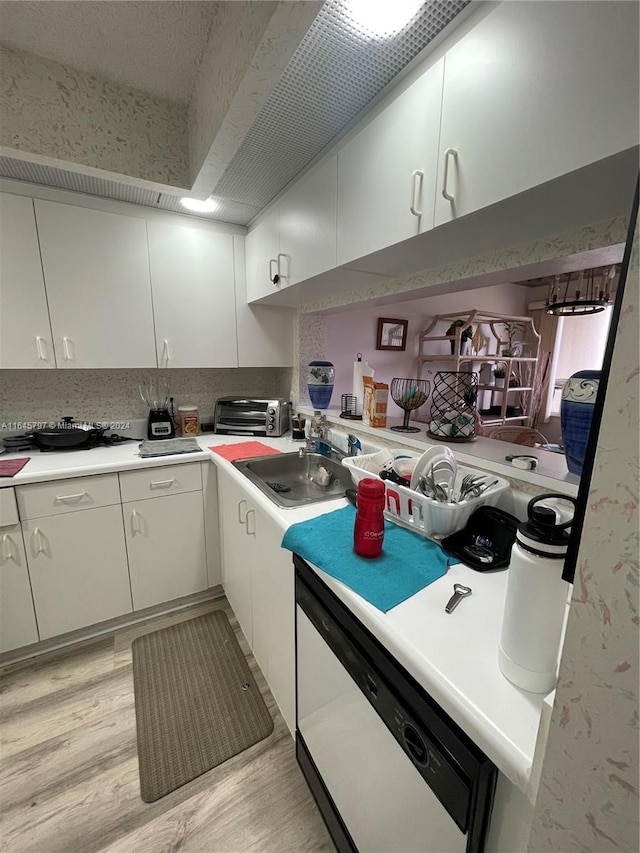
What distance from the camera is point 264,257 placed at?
192 cm

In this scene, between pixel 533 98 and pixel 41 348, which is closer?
pixel 533 98

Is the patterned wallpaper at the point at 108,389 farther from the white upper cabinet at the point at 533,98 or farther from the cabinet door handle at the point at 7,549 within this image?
the white upper cabinet at the point at 533,98

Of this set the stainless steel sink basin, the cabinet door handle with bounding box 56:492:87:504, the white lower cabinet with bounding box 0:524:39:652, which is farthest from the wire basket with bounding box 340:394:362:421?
the white lower cabinet with bounding box 0:524:39:652

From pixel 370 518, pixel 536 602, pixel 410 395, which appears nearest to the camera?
pixel 536 602

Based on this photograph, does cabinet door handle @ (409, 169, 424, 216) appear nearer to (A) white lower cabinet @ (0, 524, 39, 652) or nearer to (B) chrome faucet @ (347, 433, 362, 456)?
(B) chrome faucet @ (347, 433, 362, 456)

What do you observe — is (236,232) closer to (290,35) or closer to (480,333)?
(290,35)

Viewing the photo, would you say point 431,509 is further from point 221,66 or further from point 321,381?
point 221,66

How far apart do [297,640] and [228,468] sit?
32.6 inches

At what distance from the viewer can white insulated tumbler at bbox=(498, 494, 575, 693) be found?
0.52m

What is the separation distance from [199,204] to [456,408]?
5.58ft

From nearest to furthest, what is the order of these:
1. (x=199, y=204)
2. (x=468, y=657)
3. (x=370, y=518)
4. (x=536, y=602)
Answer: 1. (x=536, y=602)
2. (x=468, y=657)
3. (x=370, y=518)
4. (x=199, y=204)

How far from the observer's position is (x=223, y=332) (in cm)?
217

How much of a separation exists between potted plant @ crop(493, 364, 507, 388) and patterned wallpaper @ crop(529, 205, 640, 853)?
2.92 meters

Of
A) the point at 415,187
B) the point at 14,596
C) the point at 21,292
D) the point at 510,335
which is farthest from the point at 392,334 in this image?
the point at 14,596
